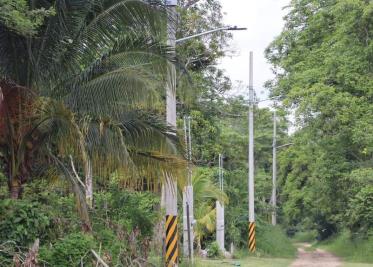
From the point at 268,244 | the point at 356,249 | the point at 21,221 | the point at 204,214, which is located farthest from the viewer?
the point at 356,249

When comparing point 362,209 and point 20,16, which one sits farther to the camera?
point 362,209

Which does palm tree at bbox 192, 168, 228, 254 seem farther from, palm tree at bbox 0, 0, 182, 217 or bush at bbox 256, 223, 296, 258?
palm tree at bbox 0, 0, 182, 217

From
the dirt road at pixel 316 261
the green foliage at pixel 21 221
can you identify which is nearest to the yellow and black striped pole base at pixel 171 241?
the green foliage at pixel 21 221

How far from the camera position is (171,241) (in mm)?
14492

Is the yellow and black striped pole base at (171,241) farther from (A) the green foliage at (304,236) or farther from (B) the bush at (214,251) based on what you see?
(A) the green foliage at (304,236)

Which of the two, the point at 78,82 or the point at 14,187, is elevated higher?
the point at 78,82

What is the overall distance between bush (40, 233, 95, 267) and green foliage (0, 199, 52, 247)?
346mm

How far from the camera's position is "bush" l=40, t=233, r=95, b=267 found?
1047 cm

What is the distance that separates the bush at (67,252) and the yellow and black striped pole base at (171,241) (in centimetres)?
377

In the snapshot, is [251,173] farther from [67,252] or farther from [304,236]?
[304,236]

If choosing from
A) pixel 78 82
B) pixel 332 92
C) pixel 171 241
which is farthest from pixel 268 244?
pixel 78 82

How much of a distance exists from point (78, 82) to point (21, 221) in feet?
8.49

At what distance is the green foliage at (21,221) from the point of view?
1024 cm

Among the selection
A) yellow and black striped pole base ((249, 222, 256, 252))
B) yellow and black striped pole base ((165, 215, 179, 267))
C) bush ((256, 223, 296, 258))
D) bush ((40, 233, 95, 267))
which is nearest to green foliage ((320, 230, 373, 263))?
bush ((256, 223, 296, 258))
